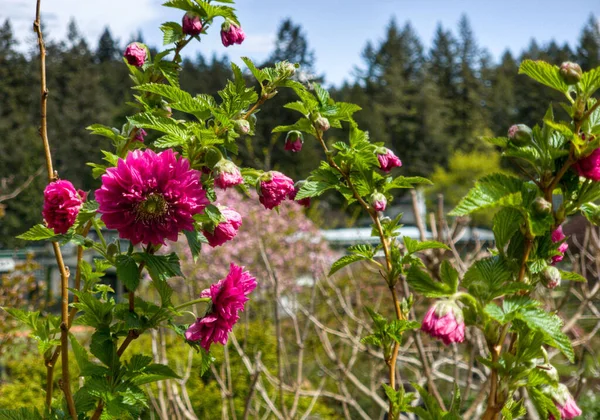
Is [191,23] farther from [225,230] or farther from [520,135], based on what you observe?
[520,135]

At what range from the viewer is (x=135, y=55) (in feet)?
3.03

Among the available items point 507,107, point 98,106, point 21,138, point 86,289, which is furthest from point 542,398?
point 507,107

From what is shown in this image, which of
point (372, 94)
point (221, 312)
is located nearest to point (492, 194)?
point (221, 312)

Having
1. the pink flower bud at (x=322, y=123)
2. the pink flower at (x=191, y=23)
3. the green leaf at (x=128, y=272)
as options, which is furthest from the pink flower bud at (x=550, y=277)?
the pink flower at (x=191, y=23)

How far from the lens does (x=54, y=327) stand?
0.94 meters

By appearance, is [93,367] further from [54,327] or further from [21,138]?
[21,138]

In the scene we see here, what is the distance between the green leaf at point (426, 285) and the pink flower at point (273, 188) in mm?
235

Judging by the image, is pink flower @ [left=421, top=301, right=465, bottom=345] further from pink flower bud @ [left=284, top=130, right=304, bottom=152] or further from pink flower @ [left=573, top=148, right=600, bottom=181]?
pink flower bud @ [left=284, top=130, right=304, bottom=152]

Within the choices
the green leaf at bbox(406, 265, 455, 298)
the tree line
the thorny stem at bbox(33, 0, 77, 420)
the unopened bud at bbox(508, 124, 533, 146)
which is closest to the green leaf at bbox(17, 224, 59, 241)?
the thorny stem at bbox(33, 0, 77, 420)

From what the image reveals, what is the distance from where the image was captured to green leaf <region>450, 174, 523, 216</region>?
63 cm

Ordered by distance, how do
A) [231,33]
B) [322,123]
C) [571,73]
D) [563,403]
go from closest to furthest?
1. [571,73]
2. [563,403]
3. [322,123]
4. [231,33]

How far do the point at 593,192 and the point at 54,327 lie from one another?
2.35ft

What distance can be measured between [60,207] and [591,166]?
56cm

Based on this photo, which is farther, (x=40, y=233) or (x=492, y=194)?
(x=40, y=233)
